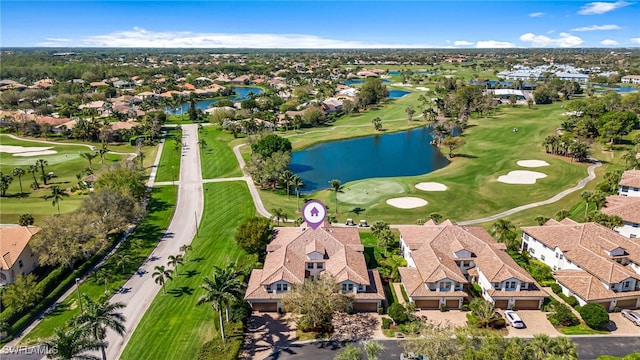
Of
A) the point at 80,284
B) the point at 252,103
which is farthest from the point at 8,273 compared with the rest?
the point at 252,103

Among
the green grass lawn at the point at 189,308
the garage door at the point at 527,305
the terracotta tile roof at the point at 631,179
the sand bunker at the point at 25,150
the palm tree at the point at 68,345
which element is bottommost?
the green grass lawn at the point at 189,308

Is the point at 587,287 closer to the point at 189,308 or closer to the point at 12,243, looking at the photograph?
the point at 189,308

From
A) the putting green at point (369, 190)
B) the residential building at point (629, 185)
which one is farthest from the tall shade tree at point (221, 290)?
the residential building at point (629, 185)

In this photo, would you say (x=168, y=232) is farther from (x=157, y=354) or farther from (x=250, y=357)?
(x=250, y=357)

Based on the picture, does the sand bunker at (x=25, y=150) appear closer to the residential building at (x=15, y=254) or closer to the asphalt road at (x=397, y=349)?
the residential building at (x=15, y=254)

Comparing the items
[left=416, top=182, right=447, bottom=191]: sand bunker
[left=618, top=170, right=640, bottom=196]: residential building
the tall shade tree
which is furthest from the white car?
[left=618, top=170, right=640, bottom=196]: residential building

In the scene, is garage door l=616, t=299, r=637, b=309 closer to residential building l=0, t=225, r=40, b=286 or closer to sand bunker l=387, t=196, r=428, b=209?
sand bunker l=387, t=196, r=428, b=209

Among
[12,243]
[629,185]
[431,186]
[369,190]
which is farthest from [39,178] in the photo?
[629,185]
